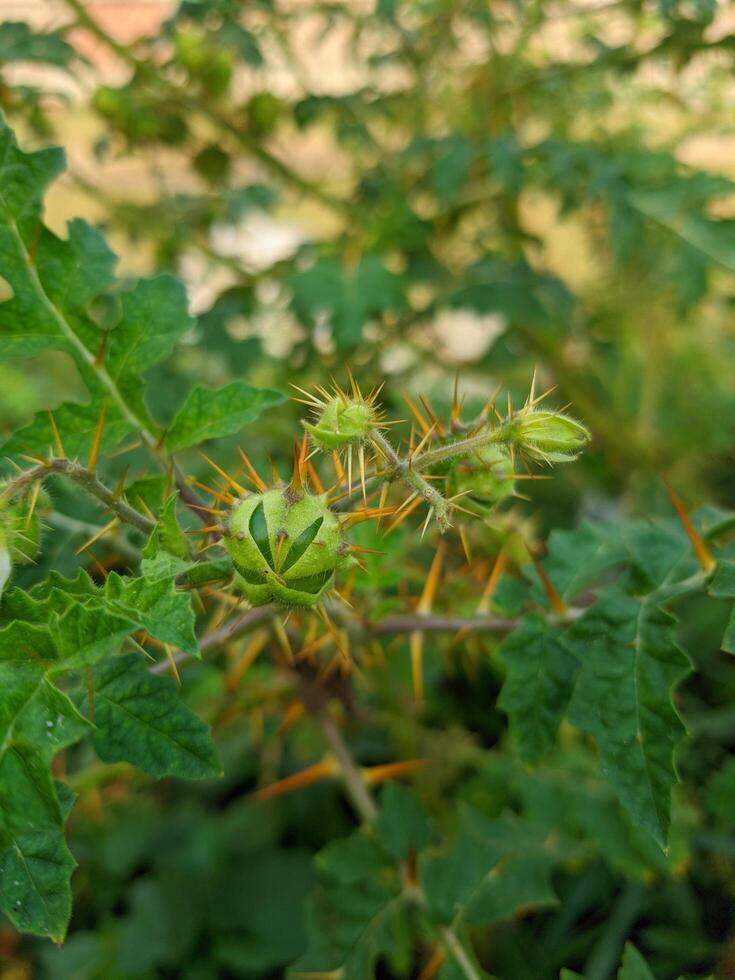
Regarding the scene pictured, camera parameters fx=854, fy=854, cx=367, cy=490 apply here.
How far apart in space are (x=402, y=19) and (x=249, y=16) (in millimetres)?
493

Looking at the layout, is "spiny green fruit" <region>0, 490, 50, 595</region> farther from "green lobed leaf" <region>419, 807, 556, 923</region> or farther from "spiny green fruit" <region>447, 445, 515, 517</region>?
"green lobed leaf" <region>419, 807, 556, 923</region>

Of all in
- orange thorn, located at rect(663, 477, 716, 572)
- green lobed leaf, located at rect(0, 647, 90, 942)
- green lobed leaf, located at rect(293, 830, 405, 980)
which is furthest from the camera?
green lobed leaf, located at rect(293, 830, 405, 980)

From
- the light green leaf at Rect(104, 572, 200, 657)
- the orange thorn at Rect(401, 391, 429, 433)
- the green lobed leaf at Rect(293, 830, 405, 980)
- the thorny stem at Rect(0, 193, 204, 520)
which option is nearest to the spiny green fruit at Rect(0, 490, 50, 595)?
the light green leaf at Rect(104, 572, 200, 657)

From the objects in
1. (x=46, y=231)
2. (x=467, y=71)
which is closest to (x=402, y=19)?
(x=467, y=71)

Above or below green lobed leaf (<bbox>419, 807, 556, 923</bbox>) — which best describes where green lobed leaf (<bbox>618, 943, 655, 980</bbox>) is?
above

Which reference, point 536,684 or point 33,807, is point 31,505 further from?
point 536,684

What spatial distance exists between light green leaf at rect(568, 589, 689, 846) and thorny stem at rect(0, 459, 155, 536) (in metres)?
0.64

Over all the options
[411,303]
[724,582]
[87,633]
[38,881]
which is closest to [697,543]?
[724,582]

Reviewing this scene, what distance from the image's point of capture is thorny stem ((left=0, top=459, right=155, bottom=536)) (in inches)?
38.9

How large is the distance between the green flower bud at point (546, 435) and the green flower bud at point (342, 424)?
0.18 m

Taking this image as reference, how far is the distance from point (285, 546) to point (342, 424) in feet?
0.49

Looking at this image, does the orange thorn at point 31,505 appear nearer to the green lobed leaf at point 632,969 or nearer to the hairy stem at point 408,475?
the hairy stem at point 408,475

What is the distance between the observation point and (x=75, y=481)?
1.05m

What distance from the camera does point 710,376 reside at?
3.13m
